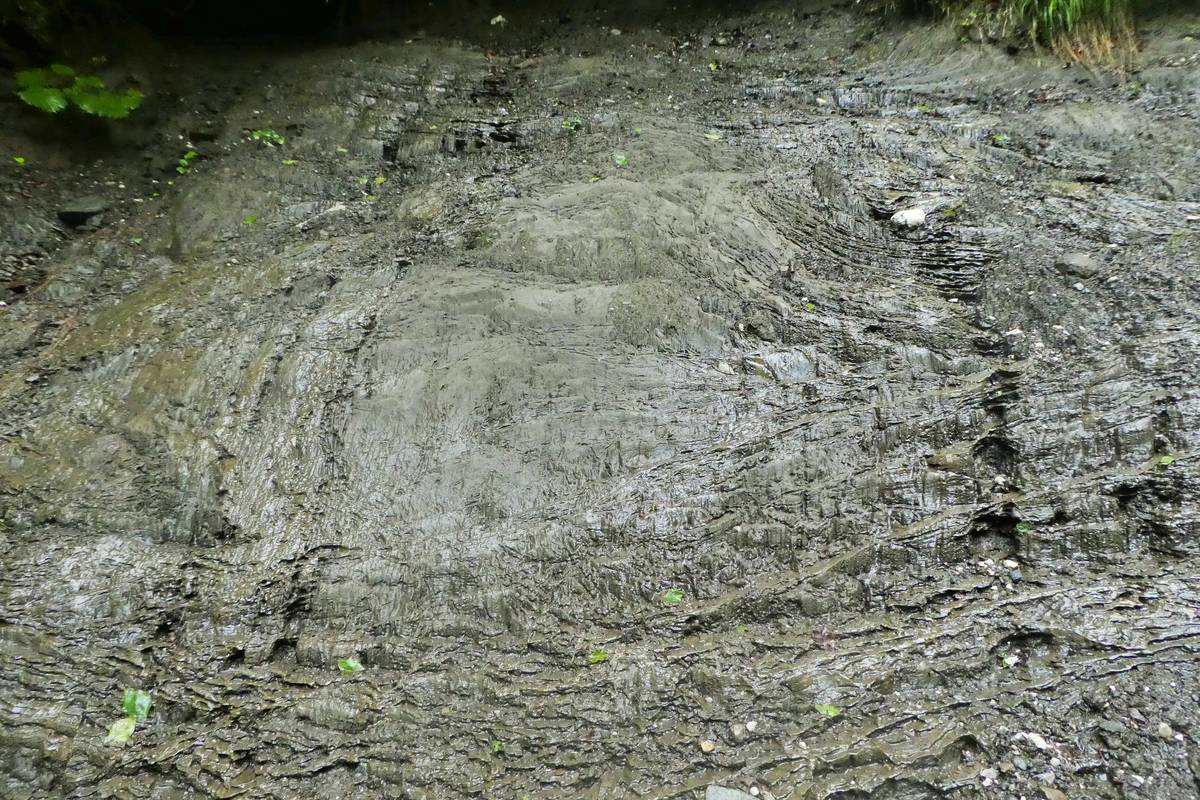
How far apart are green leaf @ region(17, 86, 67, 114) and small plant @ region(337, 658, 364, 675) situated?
4.06m

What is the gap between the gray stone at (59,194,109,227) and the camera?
439 centimetres

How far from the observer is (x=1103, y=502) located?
113 inches

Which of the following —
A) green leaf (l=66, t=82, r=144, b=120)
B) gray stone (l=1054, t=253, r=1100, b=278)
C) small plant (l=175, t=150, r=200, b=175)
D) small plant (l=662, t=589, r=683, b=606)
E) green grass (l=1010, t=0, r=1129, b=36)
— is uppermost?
green grass (l=1010, t=0, r=1129, b=36)

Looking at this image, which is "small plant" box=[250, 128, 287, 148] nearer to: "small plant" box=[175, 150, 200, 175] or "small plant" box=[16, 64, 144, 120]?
"small plant" box=[175, 150, 200, 175]

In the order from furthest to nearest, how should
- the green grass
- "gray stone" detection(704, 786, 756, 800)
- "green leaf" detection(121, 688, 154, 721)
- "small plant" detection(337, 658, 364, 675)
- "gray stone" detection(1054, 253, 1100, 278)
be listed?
the green grass, "gray stone" detection(1054, 253, 1100, 278), "small plant" detection(337, 658, 364, 675), "green leaf" detection(121, 688, 154, 721), "gray stone" detection(704, 786, 756, 800)

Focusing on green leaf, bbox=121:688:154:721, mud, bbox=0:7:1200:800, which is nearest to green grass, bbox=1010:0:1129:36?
mud, bbox=0:7:1200:800

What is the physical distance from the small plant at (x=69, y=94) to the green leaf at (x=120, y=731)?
3872 millimetres

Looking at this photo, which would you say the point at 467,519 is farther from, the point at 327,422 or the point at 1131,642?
the point at 1131,642

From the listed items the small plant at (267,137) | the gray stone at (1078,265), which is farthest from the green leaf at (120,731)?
the gray stone at (1078,265)

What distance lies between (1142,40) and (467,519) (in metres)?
5.53

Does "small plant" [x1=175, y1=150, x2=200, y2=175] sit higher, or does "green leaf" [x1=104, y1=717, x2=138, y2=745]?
"small plant" [x1=175, y1=150, x2=200, y2=175]

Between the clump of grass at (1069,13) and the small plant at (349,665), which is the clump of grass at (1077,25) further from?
the small plant at (349,665)

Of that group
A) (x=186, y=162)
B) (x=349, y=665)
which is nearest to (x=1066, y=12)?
(x=349, y=665)

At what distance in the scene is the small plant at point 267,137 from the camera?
4.94 m
